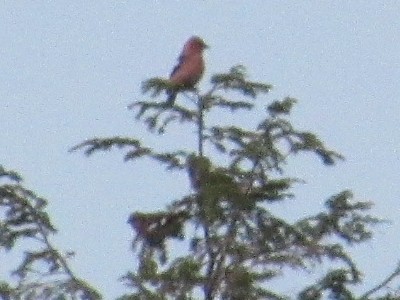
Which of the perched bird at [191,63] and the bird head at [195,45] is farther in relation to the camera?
the bird head at [195,45]

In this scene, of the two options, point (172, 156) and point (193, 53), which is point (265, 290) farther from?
point (193, 53)

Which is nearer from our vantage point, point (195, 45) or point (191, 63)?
point (191, 63)

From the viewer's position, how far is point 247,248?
8.73m

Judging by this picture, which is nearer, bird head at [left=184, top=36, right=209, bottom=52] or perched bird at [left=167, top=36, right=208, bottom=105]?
perched bird at [left=167, top=36, right=208, bottom=105]

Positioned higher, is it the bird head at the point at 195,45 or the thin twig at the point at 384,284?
the bird head at the point at 195,45

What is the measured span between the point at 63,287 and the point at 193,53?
4974 millimetres

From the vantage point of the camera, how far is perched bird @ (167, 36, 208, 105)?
11.8 metres

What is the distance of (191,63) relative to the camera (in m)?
12.8

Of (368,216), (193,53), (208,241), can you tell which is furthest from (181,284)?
(193,53)

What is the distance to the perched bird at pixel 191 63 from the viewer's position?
466 inches

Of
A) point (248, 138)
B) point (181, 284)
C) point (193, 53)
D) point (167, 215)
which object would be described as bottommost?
point (181, 284)

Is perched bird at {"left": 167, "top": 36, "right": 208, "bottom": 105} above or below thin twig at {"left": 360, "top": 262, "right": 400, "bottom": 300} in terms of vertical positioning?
above

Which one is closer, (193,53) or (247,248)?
(247,248)

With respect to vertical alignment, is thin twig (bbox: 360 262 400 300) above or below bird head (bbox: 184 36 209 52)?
below
